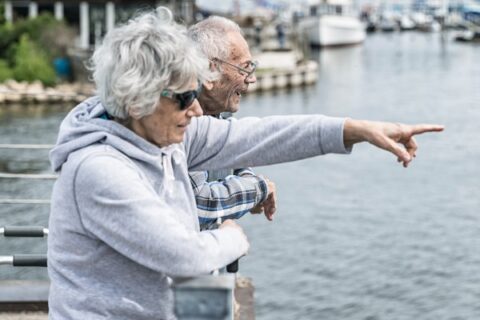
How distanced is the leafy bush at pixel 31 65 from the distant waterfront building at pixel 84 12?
4.83 meters

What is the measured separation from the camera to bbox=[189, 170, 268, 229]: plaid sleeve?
2.93 m

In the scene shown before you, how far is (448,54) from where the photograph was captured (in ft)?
222

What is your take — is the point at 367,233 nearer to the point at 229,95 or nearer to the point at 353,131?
the point at 229,95

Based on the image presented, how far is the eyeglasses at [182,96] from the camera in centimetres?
215

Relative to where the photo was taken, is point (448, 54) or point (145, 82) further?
point (448, 54)

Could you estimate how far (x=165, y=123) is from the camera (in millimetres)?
2207

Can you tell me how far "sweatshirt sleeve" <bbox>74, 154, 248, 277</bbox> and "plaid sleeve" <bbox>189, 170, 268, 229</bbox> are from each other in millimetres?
768

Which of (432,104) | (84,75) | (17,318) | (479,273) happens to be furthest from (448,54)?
(17,318)

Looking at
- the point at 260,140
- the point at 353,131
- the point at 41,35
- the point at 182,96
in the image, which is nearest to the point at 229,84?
the point at 260,140

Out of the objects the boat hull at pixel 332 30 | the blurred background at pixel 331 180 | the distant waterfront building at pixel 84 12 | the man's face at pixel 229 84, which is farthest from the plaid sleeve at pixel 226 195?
the boat hull at pixel 332 30

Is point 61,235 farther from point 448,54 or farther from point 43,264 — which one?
point 448,54

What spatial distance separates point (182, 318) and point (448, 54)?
6779 cm

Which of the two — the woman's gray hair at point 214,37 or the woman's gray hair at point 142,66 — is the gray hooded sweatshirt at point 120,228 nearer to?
the woman's gray hair at point 142,66

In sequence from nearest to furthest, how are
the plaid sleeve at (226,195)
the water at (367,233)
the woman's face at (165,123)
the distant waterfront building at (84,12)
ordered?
1. the woman's face at (165,123)
2. the plaid sleeve at (226,195)
3. the water at (367,233)
4. the distant waterfront building at (84,12)
